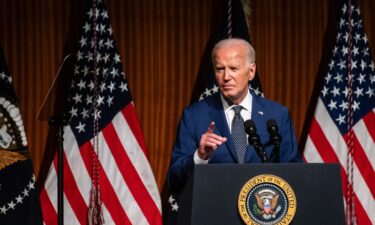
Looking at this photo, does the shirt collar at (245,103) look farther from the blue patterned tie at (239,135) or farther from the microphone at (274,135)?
the microphone at (274,135)

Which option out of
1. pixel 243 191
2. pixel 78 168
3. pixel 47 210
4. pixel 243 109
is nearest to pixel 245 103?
pixel 243 109

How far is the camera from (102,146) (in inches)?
167

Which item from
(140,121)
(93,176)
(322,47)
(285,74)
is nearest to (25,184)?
(93,176)

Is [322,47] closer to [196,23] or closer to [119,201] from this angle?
[196,23]

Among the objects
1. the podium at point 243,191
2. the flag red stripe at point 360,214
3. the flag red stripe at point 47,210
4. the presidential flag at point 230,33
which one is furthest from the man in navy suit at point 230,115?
the flag red stripe at point 47,210

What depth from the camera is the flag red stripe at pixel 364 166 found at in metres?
4.20

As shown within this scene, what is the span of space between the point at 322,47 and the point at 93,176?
5.63 feet

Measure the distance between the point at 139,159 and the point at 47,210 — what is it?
25.6 inches

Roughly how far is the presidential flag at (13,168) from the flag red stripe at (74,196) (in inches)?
7.7

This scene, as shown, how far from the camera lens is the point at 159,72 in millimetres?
4434

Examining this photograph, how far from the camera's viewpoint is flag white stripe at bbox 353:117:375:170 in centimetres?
422

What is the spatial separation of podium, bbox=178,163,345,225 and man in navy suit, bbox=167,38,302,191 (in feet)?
1.52

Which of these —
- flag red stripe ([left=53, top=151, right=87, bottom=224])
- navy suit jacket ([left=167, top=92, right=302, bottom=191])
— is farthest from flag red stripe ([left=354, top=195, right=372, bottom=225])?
flag red stripe ([left=53, top=151, right=87, bottom=224])

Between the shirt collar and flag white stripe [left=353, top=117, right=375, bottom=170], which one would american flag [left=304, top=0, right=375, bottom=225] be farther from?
the shirt collar
